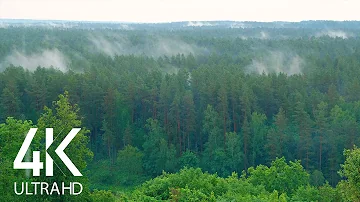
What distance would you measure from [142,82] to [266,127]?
2003 centimetres

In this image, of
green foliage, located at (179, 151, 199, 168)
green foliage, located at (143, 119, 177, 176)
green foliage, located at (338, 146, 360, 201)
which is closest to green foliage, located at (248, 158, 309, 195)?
green foliage, located at (338, 146, 360, 201)

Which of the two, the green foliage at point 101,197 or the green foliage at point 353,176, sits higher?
the green foliage at point 353,176

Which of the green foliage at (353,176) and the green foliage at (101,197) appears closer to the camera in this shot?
the green foliage at (353,176)

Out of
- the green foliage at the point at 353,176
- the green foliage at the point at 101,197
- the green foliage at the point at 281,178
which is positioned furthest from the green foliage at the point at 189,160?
the green foliage at the point at 353,176

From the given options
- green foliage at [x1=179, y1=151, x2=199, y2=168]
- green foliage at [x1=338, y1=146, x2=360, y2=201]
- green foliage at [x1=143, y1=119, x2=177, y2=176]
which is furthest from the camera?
green foliage at [x1=143, y1=119, x2=177, y2=176]

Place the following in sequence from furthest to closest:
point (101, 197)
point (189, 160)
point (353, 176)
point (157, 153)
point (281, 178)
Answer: point (157, 153) < point (189, 160) < point (281, 178) < point (101, 197) < point (353, 176)

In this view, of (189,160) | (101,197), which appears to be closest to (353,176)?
(101,197)

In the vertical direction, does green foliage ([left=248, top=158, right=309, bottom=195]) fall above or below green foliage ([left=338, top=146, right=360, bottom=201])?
below

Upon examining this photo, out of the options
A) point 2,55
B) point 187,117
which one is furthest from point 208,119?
point 2,55

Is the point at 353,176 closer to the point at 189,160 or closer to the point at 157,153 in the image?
the point at 189,160

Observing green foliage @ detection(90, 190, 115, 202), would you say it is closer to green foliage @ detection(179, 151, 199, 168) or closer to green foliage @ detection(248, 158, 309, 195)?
green foliage @ detection(248, 158, 309, 195)

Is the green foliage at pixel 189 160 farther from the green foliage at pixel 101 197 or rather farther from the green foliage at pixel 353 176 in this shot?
the green foliage at pixel 353 176

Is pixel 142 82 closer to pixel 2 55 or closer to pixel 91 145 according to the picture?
pixel 91 145

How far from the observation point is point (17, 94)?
2472 inches
